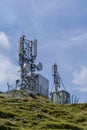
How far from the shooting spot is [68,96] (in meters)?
67.2

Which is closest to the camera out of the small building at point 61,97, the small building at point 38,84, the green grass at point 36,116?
the green grass at point 36,116

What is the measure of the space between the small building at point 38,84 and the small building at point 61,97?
A: 137 cm

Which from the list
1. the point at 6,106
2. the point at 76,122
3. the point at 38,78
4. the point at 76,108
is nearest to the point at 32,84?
the point at 38,78

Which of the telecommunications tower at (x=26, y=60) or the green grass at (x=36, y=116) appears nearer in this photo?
the green grass at (x=36, y=116)

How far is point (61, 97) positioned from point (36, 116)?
98.6 ft

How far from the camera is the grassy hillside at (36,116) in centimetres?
3300

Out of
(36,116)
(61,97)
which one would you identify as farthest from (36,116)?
(61,97)

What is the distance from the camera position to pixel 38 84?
208 ft

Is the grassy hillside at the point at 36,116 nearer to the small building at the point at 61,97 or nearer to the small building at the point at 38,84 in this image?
the small building at the point at 38,84

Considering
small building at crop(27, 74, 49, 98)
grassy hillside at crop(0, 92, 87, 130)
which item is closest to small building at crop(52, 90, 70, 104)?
small building at crop(27, 74, 49, 98)

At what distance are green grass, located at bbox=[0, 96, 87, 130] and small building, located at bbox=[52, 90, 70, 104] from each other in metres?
17.9

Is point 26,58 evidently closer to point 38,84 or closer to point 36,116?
point 38,84

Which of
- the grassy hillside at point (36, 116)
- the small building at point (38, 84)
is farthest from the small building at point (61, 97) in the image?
the grassy hillside at point (36, 116)

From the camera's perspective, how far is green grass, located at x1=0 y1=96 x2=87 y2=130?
108 ft
